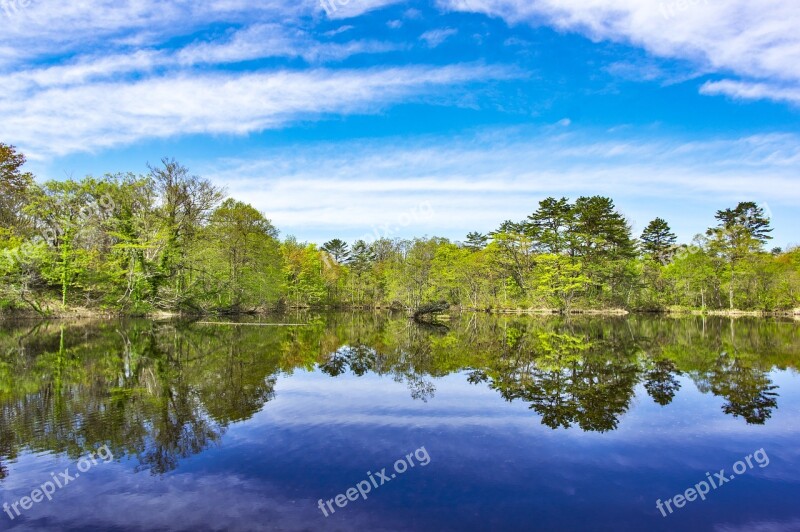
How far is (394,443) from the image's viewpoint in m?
7.77

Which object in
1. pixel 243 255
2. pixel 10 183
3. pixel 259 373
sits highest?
pixel 10 183

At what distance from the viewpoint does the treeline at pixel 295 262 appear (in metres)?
34.2

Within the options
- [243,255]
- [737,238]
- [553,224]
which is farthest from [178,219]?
[737,238]

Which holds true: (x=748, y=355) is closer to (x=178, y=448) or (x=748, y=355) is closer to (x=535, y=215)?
(x=178, y=448)

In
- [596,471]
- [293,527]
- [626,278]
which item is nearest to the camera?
[293,527]

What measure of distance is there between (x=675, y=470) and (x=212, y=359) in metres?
13.7

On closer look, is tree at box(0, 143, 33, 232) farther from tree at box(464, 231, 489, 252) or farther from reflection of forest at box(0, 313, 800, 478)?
tree at box(464, 231, 489, 252)

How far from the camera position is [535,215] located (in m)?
59.2

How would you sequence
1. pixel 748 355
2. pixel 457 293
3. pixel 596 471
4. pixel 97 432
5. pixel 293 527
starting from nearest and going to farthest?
pixel 293 527
pixel 596 471
pixel 97 432
pixel 748 355
pixel 457 293

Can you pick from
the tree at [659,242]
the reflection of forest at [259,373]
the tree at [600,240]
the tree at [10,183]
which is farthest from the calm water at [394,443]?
the tree at [659,242]

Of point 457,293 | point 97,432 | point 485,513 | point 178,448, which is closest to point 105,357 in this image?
point 97,432

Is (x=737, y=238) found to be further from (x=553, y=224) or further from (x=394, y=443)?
(x=394, y=443)

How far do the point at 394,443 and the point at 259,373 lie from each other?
698 centimetres

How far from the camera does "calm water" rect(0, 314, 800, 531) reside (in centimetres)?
536
